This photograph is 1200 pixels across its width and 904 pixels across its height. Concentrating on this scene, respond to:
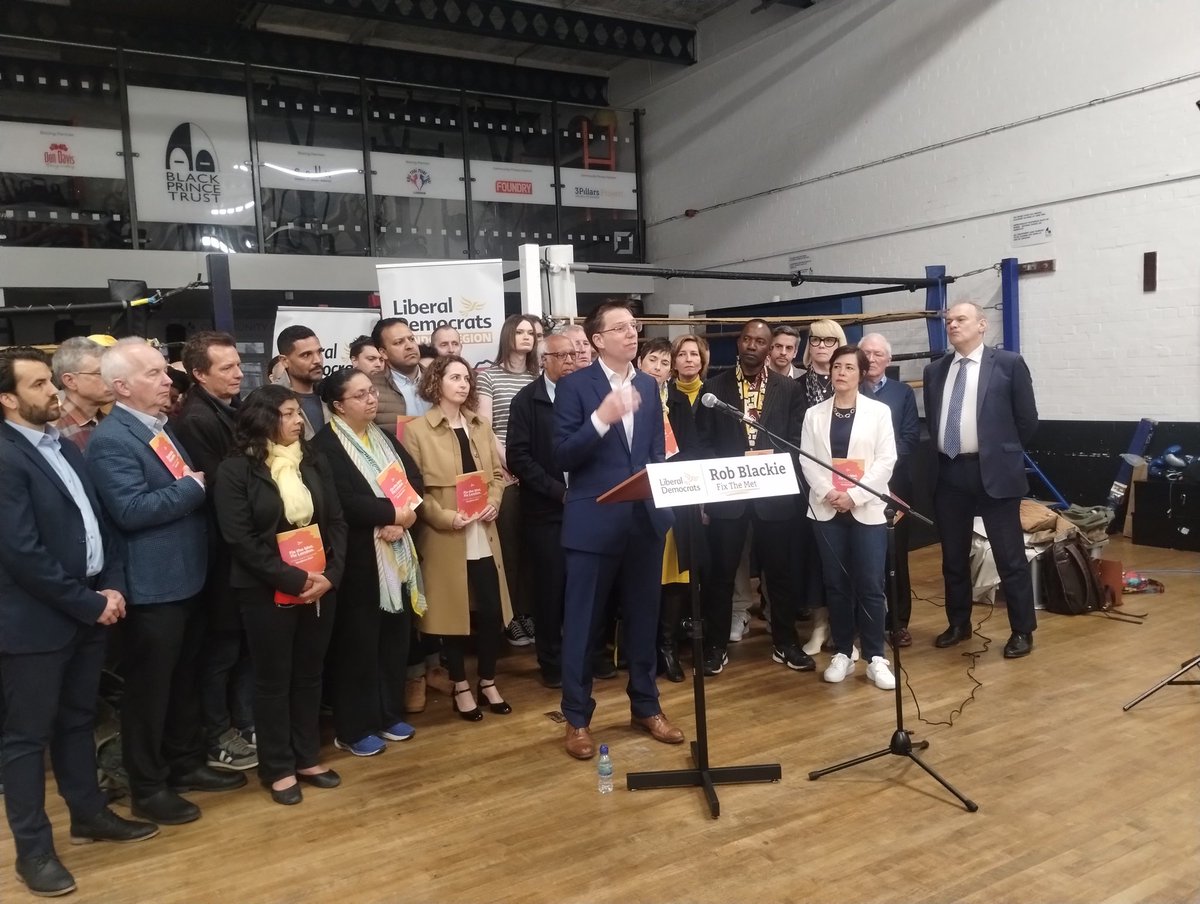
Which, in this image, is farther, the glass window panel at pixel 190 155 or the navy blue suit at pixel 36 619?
the glass window panel at pixel 190 155

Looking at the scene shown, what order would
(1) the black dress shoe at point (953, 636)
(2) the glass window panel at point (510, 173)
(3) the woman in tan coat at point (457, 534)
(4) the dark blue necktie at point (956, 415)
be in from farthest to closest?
(2) the glass window panel at point (510, 173), (1) the black dress shoe at point (953, 636), (4) the dark blue necktie at point (956, 415), (3) the woman in tan coat at point (457, 534)

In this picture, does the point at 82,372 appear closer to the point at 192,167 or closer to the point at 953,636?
the point at 953,636

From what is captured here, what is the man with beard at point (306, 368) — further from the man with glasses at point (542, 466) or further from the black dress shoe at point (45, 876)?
the black dress shoe at point (45, 876)

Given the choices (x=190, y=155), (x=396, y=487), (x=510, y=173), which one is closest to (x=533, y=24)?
(x=510, y=173)

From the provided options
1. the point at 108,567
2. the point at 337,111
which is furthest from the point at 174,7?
the point at 108,567

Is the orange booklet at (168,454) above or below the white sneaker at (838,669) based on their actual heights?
above

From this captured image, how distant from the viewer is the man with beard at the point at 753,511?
151 inches

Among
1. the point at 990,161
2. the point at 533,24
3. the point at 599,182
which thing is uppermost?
the point at 533,24

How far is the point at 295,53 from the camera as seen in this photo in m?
9.45

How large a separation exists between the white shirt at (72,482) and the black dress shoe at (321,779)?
0.97 metres

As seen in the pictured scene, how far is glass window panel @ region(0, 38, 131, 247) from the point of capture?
800cm

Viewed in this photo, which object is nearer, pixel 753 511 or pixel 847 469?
pixel 847 469

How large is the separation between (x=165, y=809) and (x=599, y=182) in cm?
983

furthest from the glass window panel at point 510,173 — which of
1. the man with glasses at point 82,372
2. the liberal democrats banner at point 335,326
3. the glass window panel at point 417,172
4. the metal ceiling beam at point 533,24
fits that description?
the man with glasses at point 82,372
